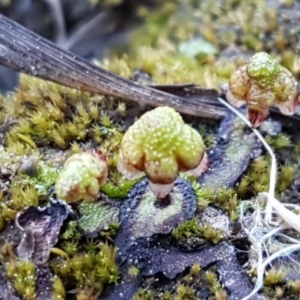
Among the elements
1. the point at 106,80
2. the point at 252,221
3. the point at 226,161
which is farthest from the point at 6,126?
the point at 252,221

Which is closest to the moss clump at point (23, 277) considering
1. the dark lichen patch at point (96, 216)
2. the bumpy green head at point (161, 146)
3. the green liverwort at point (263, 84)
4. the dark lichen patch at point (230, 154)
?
the dark lichen patch at point (96, 216)

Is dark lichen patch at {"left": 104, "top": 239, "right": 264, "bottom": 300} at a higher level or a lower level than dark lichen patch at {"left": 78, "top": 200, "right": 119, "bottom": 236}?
lower

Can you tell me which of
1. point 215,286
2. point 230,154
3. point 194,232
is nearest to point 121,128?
point 230,154

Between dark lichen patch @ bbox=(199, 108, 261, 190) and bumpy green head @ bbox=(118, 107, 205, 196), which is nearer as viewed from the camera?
bumpy green head @ bbox=(118, 107, 205, 196)

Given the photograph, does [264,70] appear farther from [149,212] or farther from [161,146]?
[149,212]

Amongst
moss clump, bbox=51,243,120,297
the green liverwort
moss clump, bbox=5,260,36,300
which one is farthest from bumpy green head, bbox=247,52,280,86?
moss clump, bbox=5,260,36,300

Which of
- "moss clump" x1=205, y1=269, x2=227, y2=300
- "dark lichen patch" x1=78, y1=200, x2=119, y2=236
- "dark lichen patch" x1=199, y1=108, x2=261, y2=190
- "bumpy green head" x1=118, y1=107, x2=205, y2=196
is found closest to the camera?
"bumpy green head" x1=118, y1=107, x2=205, y2=196

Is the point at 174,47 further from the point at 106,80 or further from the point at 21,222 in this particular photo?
the point at 21,222

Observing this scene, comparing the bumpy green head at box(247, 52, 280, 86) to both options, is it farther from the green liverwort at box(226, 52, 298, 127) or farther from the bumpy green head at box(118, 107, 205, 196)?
the bumpy green head at box(118, 107, 205, 196)
